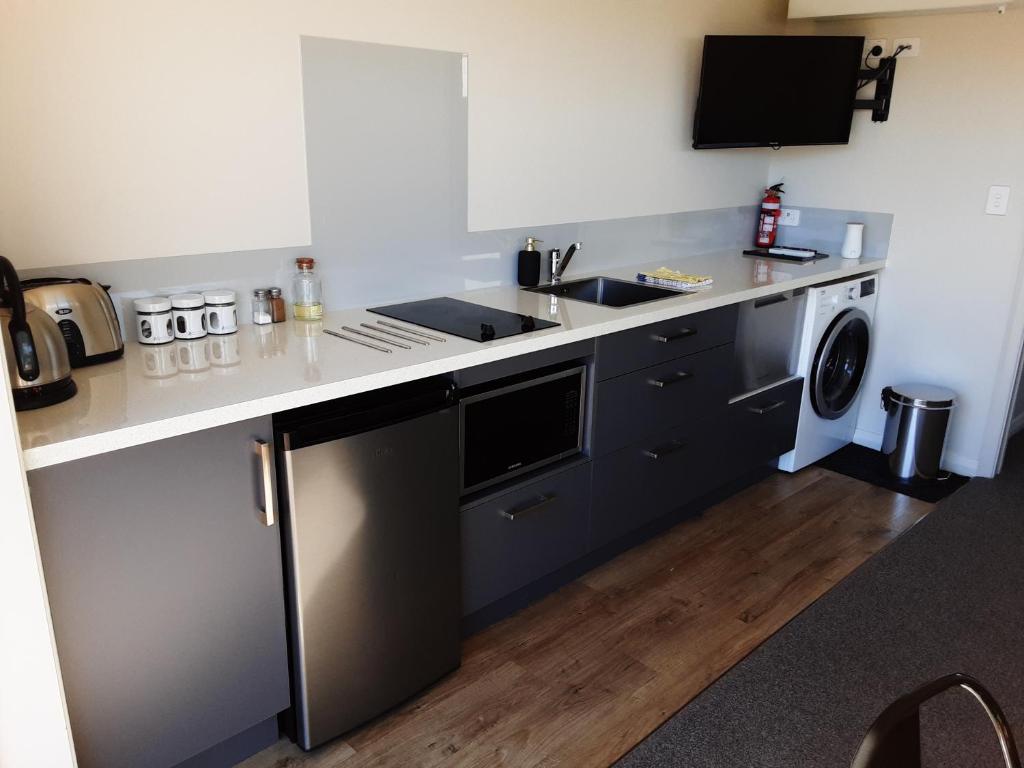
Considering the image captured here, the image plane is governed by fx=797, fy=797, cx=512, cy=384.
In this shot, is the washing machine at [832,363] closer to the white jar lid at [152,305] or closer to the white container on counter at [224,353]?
the white container on counter at [224,353]

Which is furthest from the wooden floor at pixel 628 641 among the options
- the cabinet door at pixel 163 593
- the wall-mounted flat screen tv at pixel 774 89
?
the wall-mounted flat screen tv at pixel 774 89

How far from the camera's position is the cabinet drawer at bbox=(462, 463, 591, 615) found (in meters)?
2.22

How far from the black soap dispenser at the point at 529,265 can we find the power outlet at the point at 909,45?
6.38 ft

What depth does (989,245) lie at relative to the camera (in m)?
3.39

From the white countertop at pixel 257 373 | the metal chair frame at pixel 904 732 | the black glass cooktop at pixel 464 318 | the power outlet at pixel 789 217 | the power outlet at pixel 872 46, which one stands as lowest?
the metal chair frame at pixel 904 732

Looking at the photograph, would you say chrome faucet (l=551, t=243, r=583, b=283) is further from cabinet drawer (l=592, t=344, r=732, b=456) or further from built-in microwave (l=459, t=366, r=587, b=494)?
built-in microwave (l=459, t=366, r=587, b=494)

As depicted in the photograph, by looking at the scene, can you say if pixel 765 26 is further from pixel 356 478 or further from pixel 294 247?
pixel 356 478

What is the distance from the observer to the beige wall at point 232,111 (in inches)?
70.6

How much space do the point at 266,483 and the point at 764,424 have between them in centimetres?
224

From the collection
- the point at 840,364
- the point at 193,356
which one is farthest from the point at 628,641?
the point at 840,364

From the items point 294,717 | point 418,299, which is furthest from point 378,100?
point 294,717

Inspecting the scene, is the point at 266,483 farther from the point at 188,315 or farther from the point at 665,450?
the point at 665,450

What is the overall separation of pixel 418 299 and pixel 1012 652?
6.97ft

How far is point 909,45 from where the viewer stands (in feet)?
11.3
